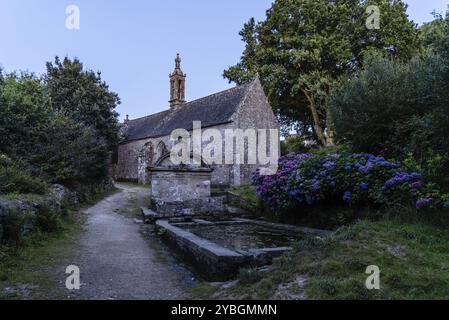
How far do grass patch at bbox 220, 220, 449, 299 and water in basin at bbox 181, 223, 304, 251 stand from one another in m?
1.75

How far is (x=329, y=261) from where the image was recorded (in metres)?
4.16

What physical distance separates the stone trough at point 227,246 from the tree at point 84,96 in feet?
53.0

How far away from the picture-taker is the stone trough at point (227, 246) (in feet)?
16.7

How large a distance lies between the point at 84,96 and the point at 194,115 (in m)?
8.21

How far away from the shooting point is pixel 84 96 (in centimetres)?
2378

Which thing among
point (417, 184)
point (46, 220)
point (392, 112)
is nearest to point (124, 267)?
point (46, 220)

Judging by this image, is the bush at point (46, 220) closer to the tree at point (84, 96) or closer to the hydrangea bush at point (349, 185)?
the hydrangea bush at point (349, 185)

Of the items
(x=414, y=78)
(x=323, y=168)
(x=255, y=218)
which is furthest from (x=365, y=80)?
(x=255, y=218)

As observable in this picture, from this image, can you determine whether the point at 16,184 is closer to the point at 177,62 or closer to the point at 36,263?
the point at 36,263

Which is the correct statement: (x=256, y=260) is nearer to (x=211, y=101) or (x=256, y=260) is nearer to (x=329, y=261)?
(x=329, y=261)

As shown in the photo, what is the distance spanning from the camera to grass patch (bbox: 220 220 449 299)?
3432 mm

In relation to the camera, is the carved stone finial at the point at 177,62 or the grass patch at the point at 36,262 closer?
the grass patch at the point at 36,262

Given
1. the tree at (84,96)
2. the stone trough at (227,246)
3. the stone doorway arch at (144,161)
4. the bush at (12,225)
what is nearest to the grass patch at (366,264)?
the stone trough at (227,246)

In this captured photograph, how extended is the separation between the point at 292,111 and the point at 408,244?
26513 millimetres
